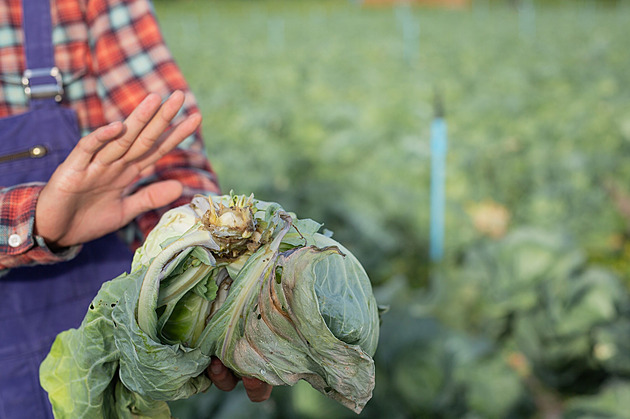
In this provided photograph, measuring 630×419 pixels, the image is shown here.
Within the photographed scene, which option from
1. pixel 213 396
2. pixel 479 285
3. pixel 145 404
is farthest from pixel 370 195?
pixel 145 404

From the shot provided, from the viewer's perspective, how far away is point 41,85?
158cm

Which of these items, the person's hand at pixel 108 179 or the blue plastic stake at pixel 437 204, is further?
the blue plastic stake at pixel 437 204

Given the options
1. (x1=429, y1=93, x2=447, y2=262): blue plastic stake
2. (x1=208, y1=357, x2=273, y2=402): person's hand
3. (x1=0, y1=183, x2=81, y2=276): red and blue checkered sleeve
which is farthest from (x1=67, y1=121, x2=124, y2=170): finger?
(x1=429, y1=93, x2=447, y2=262): blue plastic stake

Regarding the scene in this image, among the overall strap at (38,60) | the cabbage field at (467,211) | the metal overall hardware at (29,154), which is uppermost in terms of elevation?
the overall strap at (38,60)

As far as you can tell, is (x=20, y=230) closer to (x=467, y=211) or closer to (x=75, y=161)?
(x=75, y=161)

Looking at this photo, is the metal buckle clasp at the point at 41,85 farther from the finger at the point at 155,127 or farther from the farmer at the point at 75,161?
the finger at the point at 155,127

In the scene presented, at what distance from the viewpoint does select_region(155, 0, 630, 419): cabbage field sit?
3055 mm

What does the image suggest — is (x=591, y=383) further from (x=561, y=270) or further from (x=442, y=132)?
(x=442, y=132)

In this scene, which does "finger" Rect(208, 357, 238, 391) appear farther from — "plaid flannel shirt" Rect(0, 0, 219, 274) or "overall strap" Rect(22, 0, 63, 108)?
"overall strap" Rect(22, 0, 63, 108)

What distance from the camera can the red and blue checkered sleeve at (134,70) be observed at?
1.71 meters

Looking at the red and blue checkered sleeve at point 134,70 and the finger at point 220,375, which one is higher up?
the red and blue checkered sleeve at point 134,70

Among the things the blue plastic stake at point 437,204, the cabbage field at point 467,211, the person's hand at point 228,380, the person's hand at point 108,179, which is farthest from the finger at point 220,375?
the blue plastic stake at point 437,204

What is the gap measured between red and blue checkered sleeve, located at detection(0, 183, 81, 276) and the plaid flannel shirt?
0.31 m

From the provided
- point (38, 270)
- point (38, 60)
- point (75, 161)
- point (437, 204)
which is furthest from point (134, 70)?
point (437, 204)
